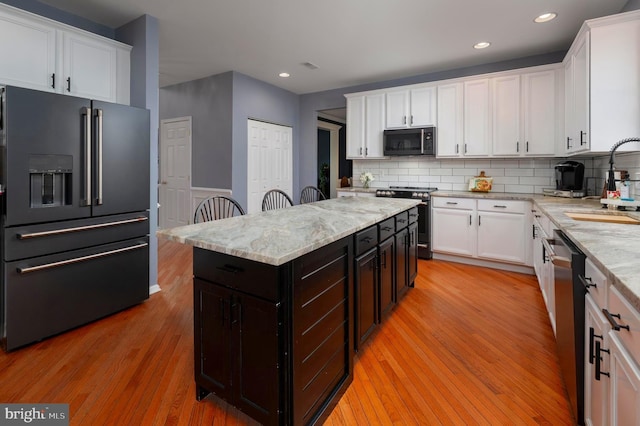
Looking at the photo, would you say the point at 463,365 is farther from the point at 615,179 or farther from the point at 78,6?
the point at 78,6

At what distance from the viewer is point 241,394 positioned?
147 centimetres

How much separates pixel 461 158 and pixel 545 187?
1072 millimetres

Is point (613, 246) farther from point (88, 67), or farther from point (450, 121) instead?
point (88, 67)

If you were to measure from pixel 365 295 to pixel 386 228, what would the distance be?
A: 55 cm

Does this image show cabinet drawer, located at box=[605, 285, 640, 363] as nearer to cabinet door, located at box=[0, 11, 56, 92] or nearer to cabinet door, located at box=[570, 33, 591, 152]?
cabinet door, located at box=[570, 33, 591, 152]

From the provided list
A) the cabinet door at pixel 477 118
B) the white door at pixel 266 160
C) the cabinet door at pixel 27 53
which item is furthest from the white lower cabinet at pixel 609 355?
the white door at pixel 266 160

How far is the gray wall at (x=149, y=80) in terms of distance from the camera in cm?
311

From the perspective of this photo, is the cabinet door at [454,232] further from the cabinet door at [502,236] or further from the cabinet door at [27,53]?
the cabinet door at [27,53]

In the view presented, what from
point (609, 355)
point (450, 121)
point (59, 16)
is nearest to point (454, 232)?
point (450, 121)

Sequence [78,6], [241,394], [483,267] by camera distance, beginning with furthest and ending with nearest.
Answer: [483,267] → [78,6] → [241,394]

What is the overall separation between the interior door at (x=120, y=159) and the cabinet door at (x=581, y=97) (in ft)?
12.0

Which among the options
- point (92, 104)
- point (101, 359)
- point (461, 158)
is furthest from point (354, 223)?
point (461, 158)

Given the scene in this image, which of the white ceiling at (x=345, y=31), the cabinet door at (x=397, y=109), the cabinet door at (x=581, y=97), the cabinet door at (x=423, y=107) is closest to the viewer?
the cabinet door at (x=581, y=97)

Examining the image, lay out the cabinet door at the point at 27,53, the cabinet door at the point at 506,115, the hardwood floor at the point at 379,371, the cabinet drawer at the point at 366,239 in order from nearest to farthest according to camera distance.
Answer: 1. the hardwood floor at the point at 379,371
2. the cabinet drawer at the point at 366,239
3. the cabinet door at the point at 27,53
4. the cabinet door at the point at 506,115
